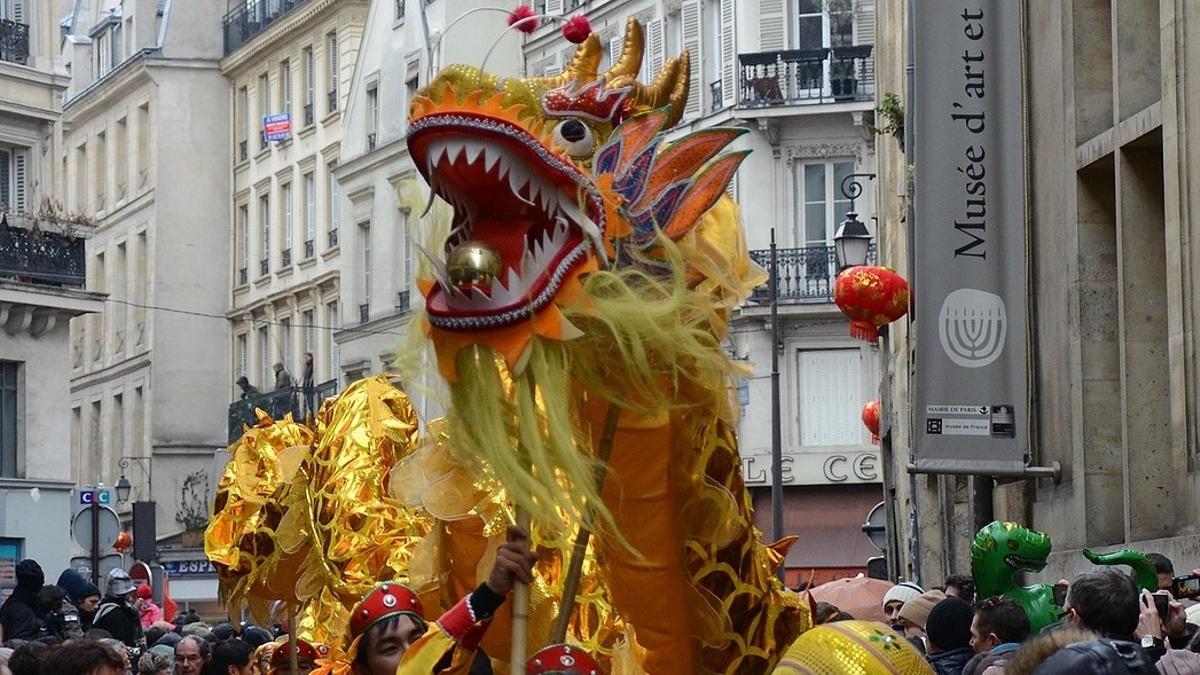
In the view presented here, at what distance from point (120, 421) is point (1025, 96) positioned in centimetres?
4902

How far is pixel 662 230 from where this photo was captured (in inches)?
258

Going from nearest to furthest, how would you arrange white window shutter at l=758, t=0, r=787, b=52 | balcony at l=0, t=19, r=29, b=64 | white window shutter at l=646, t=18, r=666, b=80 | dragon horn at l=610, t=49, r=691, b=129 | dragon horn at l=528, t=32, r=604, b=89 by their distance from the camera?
dragon horn at l=528, t=32, r=604, b=89, dragon horn at l=610, t=49, r=691, b=129, balcony at l=0, t=19, r=29, b=64, white window shutter at l=758, t=0, r=787, b=52, white window shutter at l=646, t=18, r=666, b=80

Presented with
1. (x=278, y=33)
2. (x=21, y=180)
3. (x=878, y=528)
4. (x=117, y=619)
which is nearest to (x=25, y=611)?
(x=117, y=619)

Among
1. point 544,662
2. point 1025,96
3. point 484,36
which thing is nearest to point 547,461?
point 544,662

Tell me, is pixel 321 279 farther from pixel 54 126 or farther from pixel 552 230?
pixel 552 230

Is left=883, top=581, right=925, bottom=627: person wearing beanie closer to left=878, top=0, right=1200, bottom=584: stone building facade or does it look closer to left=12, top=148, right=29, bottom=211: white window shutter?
left=878, top=0, right=1200, bottom=584: stone building facade

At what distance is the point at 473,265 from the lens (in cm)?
600

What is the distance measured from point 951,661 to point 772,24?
1264 inches

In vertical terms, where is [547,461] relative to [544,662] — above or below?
above

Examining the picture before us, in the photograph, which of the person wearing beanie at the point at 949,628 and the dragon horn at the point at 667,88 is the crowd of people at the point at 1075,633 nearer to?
the person wearing beanie at the point at 949,628

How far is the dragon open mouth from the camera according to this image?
19.5ft

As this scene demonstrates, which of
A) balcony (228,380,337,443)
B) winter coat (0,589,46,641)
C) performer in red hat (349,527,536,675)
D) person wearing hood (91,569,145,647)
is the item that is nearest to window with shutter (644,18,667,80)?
balcony (228,380,337,443)

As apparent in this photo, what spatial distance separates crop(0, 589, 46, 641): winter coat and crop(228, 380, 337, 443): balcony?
36.8 metres

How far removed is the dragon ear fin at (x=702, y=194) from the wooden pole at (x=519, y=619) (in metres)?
0.92
